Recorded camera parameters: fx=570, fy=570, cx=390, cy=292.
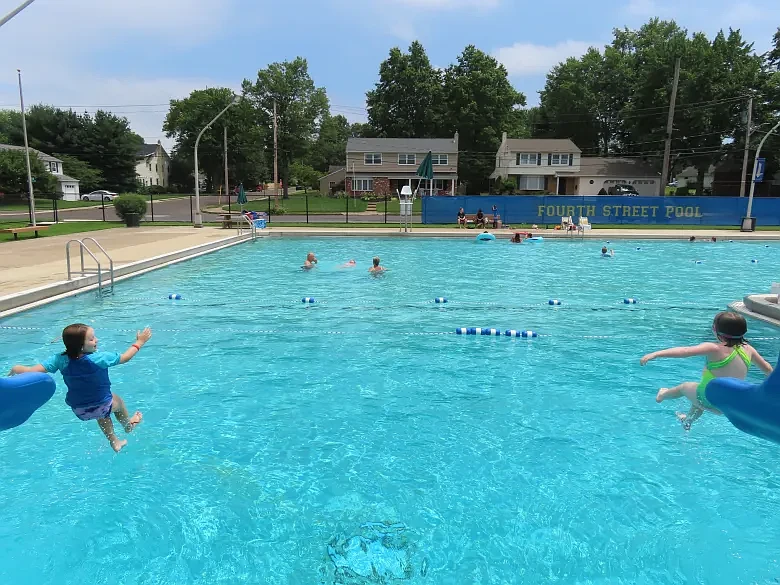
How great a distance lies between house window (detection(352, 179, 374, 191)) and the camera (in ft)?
224

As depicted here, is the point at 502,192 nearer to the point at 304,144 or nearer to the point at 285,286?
the point at 304,144

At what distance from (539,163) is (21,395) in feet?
218

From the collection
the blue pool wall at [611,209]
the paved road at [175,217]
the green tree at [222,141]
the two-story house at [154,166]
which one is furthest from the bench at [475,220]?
the two-story house at [154,166]

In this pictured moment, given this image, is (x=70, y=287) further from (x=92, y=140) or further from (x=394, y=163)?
(x=92, y=140)

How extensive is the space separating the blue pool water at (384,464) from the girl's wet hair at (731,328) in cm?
137

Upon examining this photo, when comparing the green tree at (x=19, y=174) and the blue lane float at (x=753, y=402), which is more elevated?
the green tree at (x=19, y=174)

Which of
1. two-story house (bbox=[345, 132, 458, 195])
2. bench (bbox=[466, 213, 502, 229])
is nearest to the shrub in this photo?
bench (bbox=[466, 213, 502, 229])

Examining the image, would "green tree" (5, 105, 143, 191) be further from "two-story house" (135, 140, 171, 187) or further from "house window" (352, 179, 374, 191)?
"house window" (352, 179, 374, 191)

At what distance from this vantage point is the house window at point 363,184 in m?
68.2

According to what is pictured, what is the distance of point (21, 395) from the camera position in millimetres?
2762

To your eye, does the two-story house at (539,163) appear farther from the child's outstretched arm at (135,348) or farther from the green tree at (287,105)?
the child's outstretched arm at (135,348)

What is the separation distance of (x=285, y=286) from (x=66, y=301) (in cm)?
495

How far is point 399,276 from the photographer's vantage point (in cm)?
1655

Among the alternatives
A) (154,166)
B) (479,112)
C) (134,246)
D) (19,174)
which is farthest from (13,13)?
(154,166)
